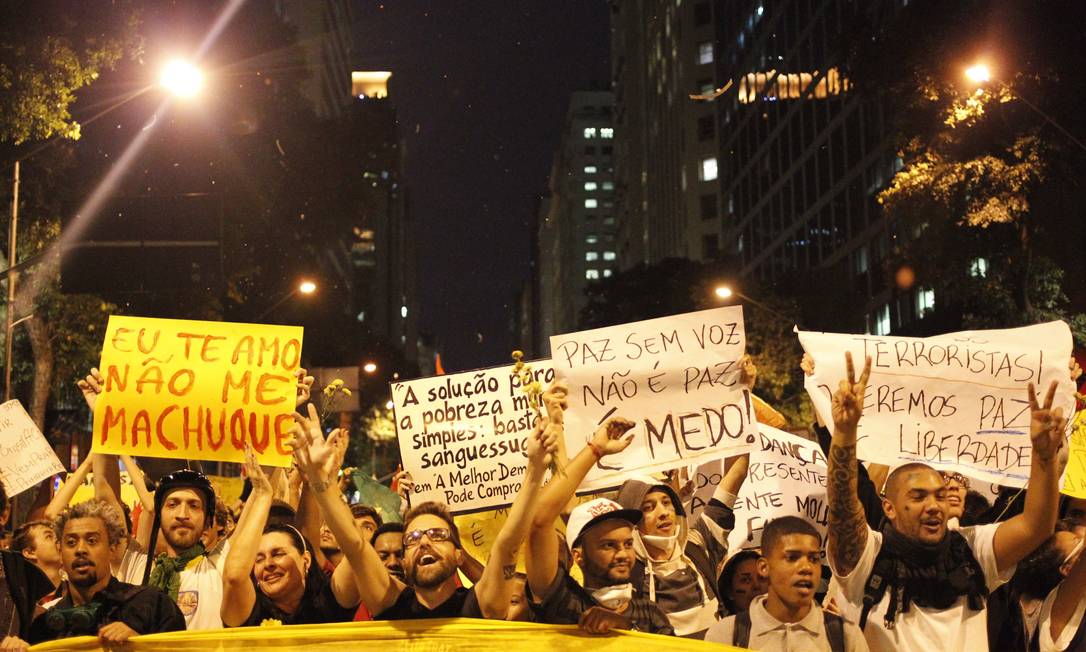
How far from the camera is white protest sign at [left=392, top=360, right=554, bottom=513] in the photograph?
7410mm

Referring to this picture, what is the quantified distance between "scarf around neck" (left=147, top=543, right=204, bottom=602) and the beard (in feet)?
4.87

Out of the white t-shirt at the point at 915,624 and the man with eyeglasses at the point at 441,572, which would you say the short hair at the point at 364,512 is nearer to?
the man with eyeglasses at the point at 441,572

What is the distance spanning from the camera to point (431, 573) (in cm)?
531

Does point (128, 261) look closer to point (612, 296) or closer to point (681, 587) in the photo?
point (681, 587)

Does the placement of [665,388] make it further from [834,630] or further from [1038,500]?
[1038,500]

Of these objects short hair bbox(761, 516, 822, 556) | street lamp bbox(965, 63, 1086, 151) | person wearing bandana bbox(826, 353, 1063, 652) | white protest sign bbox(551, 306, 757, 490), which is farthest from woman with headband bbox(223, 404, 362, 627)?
street lamp bbox(965, 63, 1086, 151)

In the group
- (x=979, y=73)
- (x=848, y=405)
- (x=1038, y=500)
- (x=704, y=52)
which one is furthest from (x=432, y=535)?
(x=704, y=52)

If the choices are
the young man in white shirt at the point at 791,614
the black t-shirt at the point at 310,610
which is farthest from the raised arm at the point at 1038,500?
the black t-shirt at the point at 310,610

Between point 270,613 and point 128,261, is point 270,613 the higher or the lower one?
the lower one

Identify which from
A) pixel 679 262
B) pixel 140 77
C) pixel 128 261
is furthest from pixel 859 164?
pixel 128 261

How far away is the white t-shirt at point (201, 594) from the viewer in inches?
238

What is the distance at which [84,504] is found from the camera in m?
5.86

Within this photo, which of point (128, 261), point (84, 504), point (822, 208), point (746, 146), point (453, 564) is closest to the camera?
point (453, 564)

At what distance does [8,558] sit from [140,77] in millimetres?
19043
